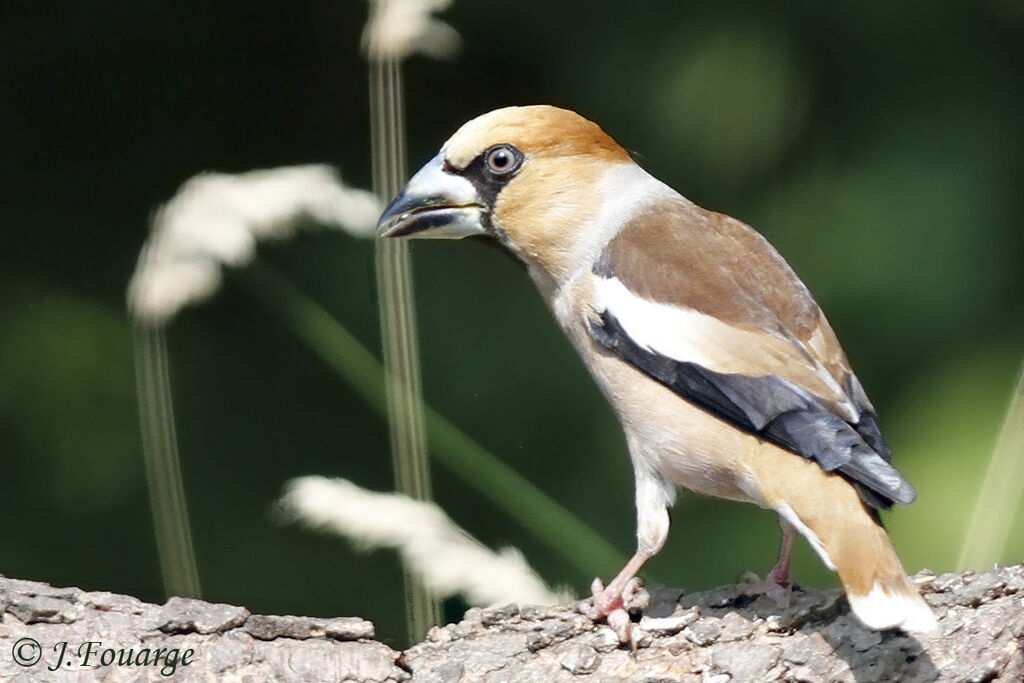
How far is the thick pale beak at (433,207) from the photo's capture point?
215 cm

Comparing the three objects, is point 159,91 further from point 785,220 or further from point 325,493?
point 785,220

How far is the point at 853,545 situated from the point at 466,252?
1.27 m

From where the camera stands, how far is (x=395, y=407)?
261 centimetres

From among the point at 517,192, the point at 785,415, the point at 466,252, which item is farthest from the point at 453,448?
the point at 785,415

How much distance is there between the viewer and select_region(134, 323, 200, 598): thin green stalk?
2594mm

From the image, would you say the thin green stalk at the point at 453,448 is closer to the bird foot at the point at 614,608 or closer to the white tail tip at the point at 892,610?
the bird foot at the point at 614,608

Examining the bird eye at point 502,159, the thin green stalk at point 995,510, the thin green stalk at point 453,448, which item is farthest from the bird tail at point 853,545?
the thin green stalk at point 995,510

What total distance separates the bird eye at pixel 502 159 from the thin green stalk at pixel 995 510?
4.24ft

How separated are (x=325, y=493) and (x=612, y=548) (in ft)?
2.18

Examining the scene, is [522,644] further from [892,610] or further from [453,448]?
[453,448]

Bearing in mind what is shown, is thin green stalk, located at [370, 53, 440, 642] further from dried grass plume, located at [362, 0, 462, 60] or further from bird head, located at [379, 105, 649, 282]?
bird head, located at [379, 105, 649, 282]

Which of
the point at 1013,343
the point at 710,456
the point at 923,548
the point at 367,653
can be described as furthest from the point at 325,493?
the point at 1013,343

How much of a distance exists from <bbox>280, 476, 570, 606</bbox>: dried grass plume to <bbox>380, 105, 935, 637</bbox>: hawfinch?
0.27 meters

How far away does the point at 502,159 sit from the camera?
216 cm
